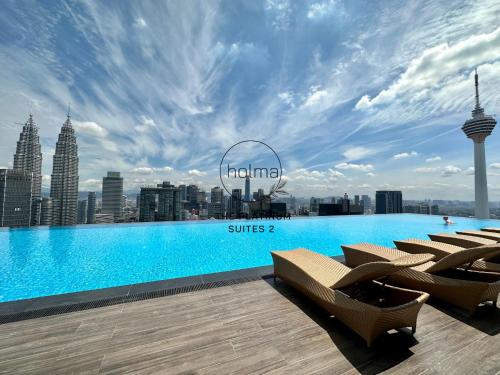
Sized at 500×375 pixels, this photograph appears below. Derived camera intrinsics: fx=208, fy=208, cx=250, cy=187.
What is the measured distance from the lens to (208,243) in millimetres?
7941

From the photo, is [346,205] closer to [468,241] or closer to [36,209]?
[468,241]

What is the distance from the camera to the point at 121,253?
6.39m

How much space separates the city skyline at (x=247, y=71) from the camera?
6770 millimetres

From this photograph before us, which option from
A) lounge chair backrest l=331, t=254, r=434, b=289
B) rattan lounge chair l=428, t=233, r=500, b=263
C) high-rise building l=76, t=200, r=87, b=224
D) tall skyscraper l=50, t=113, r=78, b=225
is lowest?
high-rise building l=76, t=200, r=87, b=224

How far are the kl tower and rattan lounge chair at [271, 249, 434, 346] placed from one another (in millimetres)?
40937

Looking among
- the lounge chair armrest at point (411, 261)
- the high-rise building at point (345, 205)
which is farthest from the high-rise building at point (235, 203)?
the high-rise building at point (345, 205)

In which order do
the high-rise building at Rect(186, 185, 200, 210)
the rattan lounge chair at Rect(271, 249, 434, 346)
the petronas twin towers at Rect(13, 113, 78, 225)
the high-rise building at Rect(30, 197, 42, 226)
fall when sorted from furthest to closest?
the petronas twin towers at Rect(13, 113, 78, 225) → the high-rise building at Rect(186, 185, 200, 210) → the high-rise building at Rect(30, 197, 42, 226) → the rattan lounge chair at Rect(271, 249, 434, 346)

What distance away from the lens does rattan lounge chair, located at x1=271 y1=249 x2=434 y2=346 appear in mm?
1875

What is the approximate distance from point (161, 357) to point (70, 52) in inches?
394

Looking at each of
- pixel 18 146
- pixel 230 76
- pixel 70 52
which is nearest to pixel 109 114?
pixel 70 52

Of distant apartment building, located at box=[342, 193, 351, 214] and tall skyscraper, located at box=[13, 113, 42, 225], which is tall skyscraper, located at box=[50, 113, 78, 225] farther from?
distant apartment building, located at box=[342, 193, 351, 214]

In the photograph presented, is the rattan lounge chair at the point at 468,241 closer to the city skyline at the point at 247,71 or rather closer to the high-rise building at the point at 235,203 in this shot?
the city skyline at the point at 247,71

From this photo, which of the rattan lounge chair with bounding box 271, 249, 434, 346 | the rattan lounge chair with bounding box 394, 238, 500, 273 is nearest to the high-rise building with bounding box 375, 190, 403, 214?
the rattan lounge chair with bounding box 394, 238, 500, 273

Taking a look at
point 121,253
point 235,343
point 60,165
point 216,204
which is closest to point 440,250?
point 235,343
